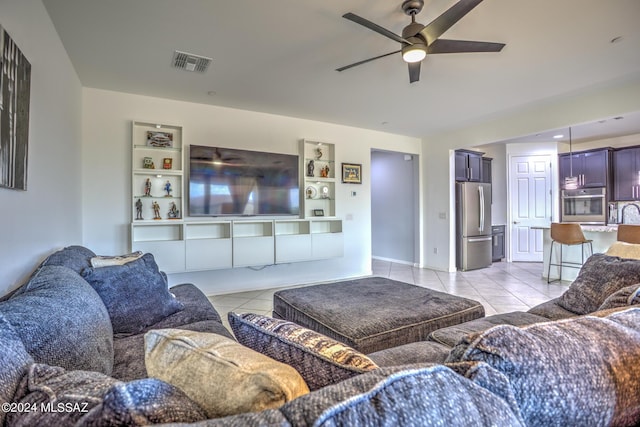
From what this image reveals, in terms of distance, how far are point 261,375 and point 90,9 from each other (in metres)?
2.77

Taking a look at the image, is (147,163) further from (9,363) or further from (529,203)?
(529,203)

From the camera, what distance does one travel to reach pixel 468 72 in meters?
3.22

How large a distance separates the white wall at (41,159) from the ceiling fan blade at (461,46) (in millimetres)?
2476

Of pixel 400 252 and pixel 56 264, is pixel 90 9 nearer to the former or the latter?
pixel 56 264

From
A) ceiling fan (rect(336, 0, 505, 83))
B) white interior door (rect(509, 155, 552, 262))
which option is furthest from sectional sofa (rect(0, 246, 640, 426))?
white interior door (rect(509, 155, 552, 262))

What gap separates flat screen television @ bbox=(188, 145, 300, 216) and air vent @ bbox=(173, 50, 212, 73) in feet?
3.64

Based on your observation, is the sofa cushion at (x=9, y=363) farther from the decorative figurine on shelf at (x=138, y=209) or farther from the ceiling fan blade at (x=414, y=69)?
the decorative figurine on shelf at (x=138, y=209)

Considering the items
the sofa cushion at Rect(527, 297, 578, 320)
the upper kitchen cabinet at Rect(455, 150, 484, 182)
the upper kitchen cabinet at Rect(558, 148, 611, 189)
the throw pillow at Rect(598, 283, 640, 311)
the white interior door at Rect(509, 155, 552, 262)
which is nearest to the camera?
the throw pillow at Rect(598, 283, 640, 311)

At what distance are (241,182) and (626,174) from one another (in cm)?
685

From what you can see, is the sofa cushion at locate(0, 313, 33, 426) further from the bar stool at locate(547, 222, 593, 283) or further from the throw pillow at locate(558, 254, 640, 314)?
the bar stool at locate(547, 222, 593, 283)

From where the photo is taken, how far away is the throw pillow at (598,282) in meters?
1.73

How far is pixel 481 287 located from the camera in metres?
4.54

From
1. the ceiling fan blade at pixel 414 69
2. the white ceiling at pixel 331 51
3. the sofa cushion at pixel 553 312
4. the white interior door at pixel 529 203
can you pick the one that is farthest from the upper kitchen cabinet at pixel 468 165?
the sofa cushion at pixel 553 312

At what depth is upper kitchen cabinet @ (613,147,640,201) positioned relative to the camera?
5.70 m
